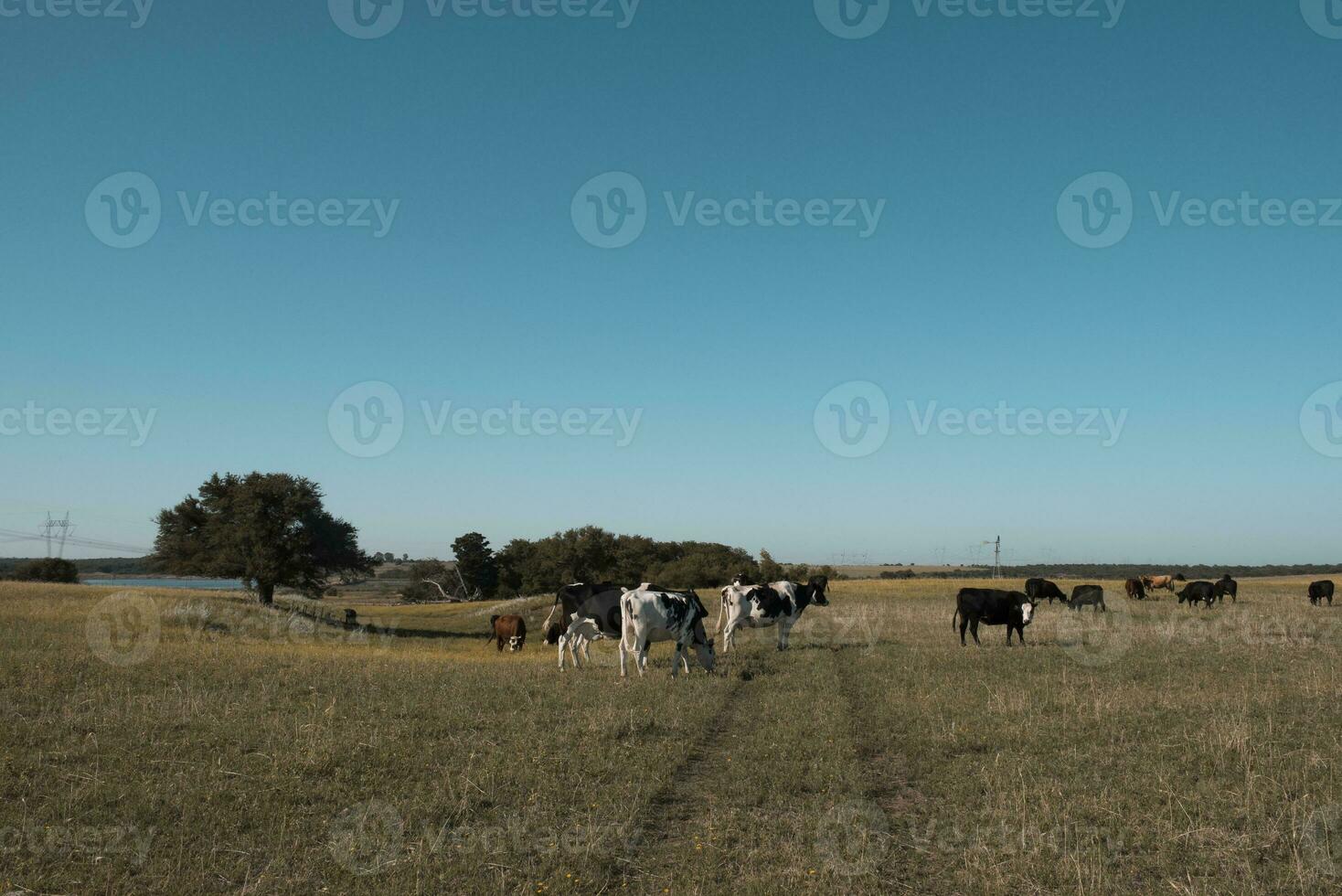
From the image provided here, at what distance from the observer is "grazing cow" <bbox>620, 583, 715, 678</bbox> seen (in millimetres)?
19172

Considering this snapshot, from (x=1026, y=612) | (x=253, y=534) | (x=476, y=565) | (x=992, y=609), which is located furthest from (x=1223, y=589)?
(x=476, y=565)

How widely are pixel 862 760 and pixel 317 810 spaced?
266 inches

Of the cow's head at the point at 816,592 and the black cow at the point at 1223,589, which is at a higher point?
the cow's head at the point at 816,592

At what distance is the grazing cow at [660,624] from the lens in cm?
1917

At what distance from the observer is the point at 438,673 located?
1827cm

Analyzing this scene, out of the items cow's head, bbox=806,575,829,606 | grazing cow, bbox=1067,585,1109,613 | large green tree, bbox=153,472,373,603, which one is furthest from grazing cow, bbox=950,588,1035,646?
large green tree, bbox=153,472,373,603

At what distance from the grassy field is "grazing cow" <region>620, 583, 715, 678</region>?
782mm

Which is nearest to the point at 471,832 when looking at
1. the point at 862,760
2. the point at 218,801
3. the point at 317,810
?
the point at 317,810

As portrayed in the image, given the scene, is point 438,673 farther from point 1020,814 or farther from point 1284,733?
point 1284,733

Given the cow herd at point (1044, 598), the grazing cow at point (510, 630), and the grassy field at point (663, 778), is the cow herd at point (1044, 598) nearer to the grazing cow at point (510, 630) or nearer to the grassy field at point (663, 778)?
the grassy field at point (663, 778)

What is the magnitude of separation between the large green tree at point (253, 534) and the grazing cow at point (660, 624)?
42383 mm

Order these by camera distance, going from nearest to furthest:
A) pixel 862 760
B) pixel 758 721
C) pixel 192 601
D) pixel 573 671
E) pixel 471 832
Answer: pixel 471 832
pixel 862 760
pixel 758 721
pixel 573 671
pixel 192 601

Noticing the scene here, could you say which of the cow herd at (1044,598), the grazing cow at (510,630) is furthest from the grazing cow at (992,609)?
the grazing cow at (510,630)

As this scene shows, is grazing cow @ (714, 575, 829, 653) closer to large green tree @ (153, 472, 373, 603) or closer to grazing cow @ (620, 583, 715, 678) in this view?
grazing cow @ (620, 583, 715, 678)
